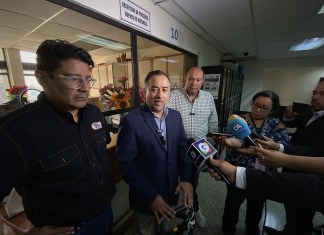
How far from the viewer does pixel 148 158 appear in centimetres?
111

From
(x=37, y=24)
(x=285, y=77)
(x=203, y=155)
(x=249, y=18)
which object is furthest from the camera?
(x=285, y=77)

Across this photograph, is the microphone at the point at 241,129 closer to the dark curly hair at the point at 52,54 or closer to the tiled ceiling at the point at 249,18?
the dark curly hair at the point at 52,54

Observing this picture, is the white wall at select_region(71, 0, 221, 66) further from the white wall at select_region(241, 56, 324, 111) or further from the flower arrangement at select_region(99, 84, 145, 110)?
the white wall at select_region(241, 56, 324, 111)

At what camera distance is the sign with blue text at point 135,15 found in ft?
4.91

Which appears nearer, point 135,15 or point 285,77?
point 135,15

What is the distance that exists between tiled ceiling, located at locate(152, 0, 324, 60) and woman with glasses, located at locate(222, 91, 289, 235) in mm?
1332

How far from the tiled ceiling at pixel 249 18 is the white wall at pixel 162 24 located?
0.26 feet

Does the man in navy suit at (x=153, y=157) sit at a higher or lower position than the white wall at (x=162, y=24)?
lower

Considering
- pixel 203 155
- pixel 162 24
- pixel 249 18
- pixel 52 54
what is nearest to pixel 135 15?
pixel 162 24

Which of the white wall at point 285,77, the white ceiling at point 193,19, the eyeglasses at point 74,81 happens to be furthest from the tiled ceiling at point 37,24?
the white wall at point 285,77

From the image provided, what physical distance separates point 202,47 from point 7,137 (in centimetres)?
358

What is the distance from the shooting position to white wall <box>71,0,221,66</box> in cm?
131

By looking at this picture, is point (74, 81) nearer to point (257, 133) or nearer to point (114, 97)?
point (114, 97)

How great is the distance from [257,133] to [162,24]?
1729 mm
